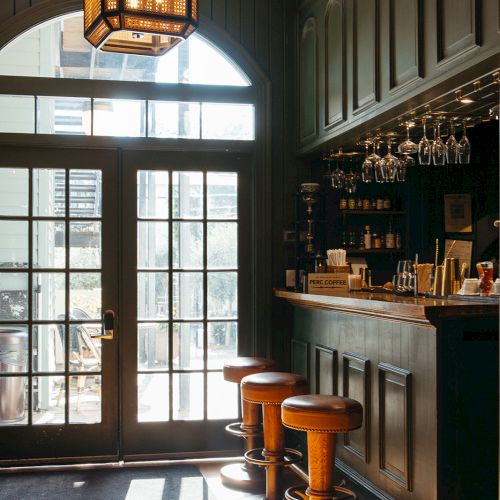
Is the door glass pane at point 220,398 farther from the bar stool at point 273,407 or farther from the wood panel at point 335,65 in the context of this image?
the wood panel at point 335,65

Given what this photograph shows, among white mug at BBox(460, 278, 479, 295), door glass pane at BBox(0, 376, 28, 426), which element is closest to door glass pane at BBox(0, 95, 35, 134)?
door glass pane at BBox(0, 376, 28, 426)

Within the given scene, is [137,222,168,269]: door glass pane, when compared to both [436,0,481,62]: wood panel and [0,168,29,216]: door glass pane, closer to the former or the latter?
[0,168,29,216]: door glass pane

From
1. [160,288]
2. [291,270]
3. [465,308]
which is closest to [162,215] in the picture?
[160,288]

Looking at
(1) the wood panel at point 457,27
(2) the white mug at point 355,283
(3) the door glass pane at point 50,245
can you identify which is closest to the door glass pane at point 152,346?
(3) the door glass pane at point 50,245

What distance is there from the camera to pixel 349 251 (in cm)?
612

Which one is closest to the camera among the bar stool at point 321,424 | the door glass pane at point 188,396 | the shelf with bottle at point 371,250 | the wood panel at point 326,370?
the bar stool at point 321,424

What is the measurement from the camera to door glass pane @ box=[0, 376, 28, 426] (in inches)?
202

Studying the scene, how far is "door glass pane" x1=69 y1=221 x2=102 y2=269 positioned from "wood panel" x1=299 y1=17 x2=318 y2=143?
1.69 metres

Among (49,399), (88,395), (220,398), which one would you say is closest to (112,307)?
(88,395)

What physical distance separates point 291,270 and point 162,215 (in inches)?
41.3

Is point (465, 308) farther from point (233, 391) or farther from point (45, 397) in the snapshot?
point (45, 397)

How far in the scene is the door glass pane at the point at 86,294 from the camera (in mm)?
5238

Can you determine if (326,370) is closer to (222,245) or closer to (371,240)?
(222,245)

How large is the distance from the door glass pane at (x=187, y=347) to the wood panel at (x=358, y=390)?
4.69 ft
